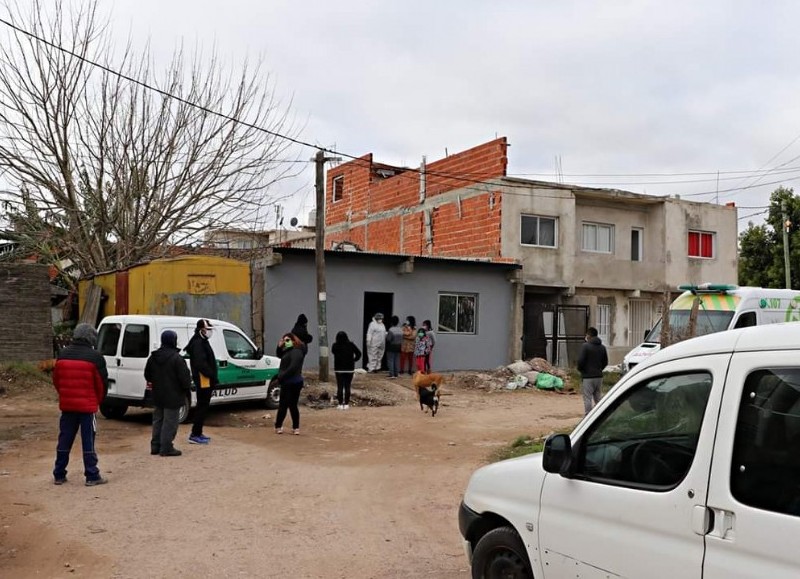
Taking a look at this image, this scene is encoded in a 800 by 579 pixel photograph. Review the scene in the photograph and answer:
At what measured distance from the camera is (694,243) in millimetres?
27828

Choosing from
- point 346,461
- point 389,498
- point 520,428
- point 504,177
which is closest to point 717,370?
point 389,498

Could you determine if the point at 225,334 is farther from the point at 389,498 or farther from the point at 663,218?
the point at 663,218

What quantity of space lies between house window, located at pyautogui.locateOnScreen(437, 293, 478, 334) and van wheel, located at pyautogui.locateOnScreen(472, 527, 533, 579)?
60.0 ft

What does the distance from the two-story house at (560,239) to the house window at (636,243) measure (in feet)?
0.12

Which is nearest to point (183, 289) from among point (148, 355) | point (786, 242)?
point (148, 355)

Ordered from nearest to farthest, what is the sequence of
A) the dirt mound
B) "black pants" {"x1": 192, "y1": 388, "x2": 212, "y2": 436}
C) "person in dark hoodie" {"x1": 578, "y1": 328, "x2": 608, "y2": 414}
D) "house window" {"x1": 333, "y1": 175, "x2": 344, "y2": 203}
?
"black pants" {"x1": 192, "y1": 388, "x2": 212, "y2": 436} < "person in dark hoodie" {"x1": 578, "y1": 328, "x2": 608, "y2": 414} < the dirt mound < "house window" {"x1": 333, "y1": 175, "x2": 344, "y2": 203}

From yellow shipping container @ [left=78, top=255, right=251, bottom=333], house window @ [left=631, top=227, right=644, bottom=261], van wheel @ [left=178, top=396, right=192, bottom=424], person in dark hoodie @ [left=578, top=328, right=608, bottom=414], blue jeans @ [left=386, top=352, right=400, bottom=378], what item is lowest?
van wheel @ [left=178, top=396, right=192, bottom=424]

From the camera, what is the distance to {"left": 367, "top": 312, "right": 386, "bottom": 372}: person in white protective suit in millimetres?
20234

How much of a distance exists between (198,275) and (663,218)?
55.6 feet

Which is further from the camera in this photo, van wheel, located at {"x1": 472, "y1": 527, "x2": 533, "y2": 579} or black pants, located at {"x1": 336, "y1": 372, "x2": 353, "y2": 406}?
black pants, located at {"x1": 336, "y1": 372, "x2": 353, "y2": 406}

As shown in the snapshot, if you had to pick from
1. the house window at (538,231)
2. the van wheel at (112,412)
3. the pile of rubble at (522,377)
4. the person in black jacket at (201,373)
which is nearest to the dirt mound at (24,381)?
→ the van wheel at (112,412)

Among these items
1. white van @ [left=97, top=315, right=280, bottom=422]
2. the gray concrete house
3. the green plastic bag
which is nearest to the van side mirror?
white van @ [left=97, top=315, right=280, bottom=422]

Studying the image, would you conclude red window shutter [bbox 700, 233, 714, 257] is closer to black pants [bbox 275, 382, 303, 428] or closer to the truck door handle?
black pants [bbox 275, 382, 303, 428]

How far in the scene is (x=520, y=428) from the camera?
13453mm
